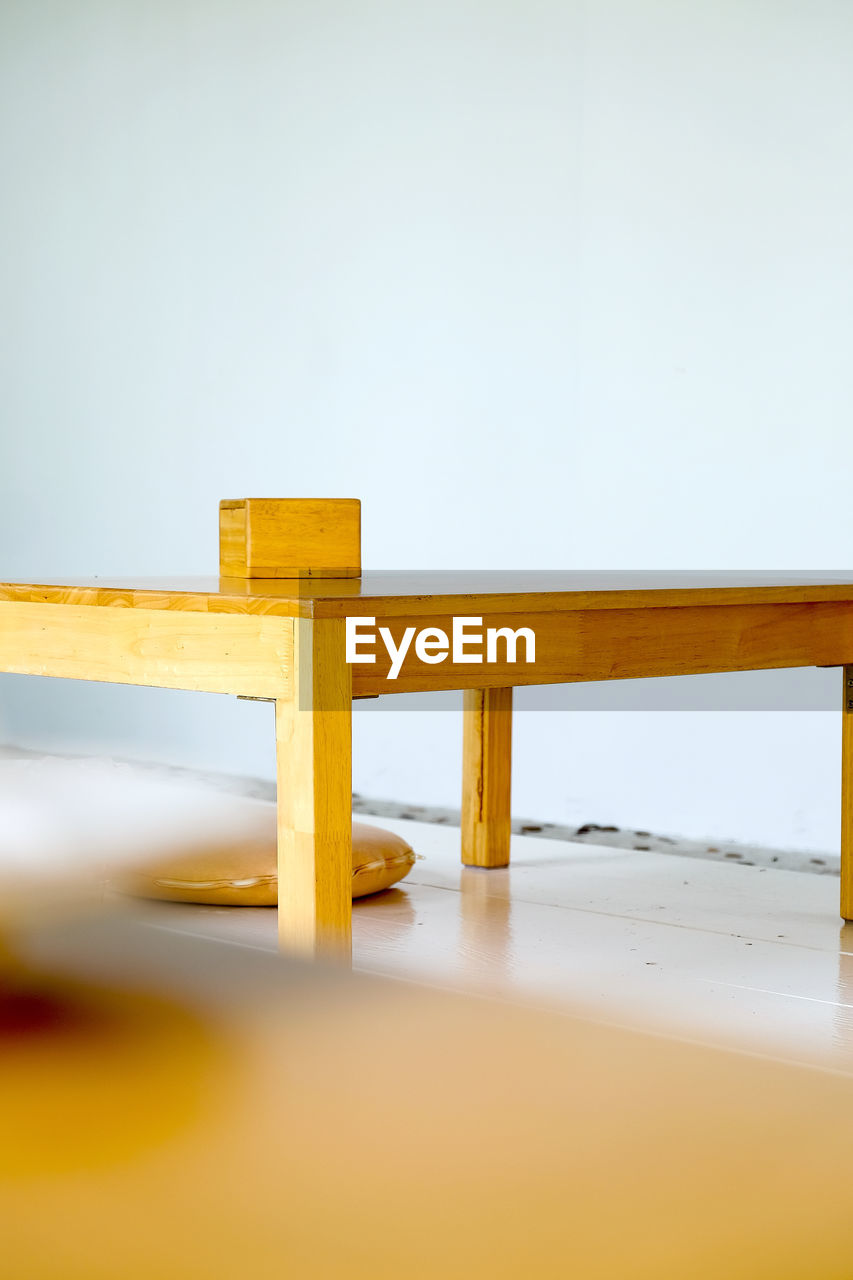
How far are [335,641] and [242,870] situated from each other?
3.51ft

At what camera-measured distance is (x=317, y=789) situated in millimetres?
1317

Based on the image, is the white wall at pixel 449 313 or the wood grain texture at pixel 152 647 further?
the white wall at pixel 449 313

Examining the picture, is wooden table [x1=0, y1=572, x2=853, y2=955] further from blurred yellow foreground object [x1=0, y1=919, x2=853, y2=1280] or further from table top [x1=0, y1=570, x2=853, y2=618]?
blurred yellow foreground object [x1=0, y1=919, x2=853, y2=1280]

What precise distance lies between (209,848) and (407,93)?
6.01ft

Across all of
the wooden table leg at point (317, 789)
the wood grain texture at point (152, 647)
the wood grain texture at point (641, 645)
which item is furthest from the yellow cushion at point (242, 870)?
the wooden table leg at point (317, 789)

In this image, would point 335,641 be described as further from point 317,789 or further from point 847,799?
point 847,799

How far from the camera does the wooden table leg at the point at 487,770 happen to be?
2615 mm

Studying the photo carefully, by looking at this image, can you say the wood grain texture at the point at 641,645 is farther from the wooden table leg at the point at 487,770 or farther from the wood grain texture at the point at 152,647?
the wooden table leg at the point at 487,770

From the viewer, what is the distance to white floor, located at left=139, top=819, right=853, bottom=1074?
1836mm

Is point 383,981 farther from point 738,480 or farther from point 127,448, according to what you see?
point 127,448

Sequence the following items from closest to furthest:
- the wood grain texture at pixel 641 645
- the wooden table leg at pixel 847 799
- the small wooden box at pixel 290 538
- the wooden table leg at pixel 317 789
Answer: the wooden table leg at pixel 317 789, the wood grain texture at pixel 641 645, the small wooden box at pixel 290 538, the wooden table leg at pixel 847 799

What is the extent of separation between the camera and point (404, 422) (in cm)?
343

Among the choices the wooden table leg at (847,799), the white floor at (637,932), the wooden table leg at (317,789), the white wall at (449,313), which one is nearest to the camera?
the wooden table leg at (317,789)

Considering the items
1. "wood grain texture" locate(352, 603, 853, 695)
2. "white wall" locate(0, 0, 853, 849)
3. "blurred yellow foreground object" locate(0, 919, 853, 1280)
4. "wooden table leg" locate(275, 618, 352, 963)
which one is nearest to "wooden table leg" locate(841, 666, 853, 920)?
"wood grain texture" locate(352, 603, 853, 695)
